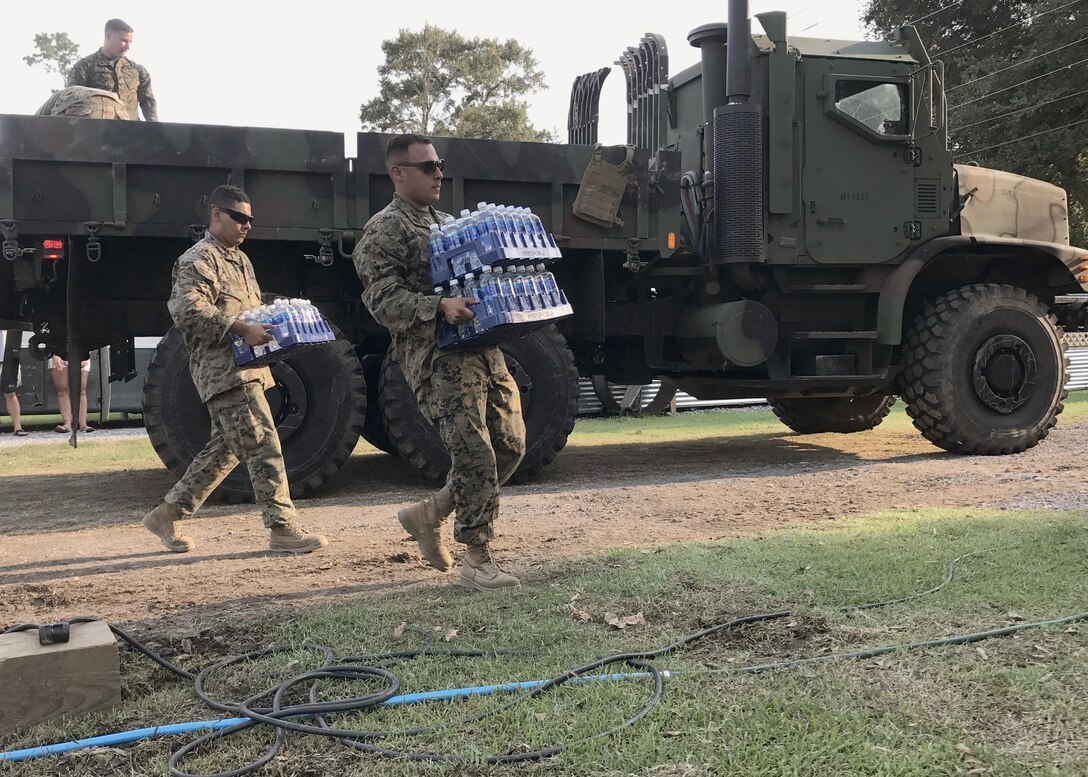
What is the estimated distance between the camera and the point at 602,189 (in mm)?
7359

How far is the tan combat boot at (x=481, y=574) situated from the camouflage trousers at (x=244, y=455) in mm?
1308

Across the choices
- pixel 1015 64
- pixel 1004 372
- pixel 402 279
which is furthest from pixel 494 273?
pixel 1015 64

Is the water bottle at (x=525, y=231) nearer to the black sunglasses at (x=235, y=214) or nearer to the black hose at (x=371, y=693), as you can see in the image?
the black hose at (x=371, y=693)

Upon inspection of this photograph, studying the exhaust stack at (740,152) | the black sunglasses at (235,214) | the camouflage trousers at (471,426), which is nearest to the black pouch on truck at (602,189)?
the exhaust stack at (740,152)

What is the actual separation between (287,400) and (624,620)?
3.87 metres

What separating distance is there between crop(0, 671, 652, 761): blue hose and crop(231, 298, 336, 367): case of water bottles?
247 centimetres

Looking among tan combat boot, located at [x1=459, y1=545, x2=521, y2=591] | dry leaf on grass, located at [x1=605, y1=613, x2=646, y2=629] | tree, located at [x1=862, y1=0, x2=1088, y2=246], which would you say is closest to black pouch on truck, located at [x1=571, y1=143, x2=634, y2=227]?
tan combat boot, located at [x1=459, y1=545, x2=521, y2=591]

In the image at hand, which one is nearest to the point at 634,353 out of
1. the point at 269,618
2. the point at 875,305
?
the point at 875,305

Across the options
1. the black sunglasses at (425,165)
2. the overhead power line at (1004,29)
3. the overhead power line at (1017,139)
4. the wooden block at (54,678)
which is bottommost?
the wooden block at (54,678)

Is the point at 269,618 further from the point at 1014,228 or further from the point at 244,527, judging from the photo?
the point at 1014,228

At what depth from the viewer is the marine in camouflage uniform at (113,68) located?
22.5 ft

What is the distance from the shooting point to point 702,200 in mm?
8242

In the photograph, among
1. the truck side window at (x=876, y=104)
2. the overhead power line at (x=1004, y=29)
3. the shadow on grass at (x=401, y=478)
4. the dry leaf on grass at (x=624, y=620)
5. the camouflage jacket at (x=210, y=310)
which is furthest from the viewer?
the overhead power line at (x=1004, y=29)

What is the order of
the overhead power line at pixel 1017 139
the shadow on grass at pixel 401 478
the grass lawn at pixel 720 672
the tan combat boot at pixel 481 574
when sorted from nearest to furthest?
the grass lawn at pixel 720 672 < the tan combat boot at pixel 481 574 < the shadow on grass at pixel 401 478 < the overhead power line at pixel 1017 139
